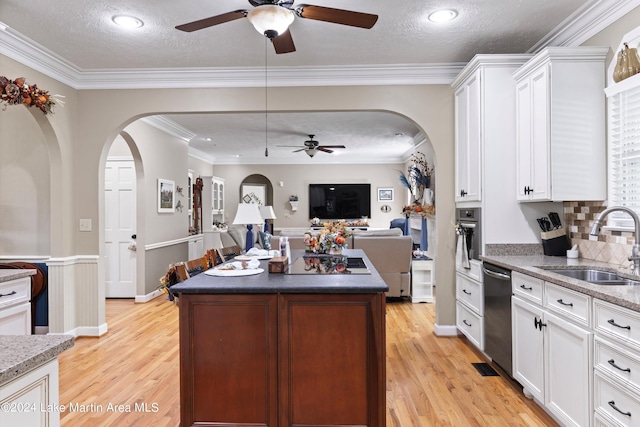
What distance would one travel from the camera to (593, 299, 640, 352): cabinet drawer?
62.4 inches

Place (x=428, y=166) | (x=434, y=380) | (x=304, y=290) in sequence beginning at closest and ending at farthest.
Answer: (x=304, y=290) < (x=434, y=380) < (x=428, y=166)

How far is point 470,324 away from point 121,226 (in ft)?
15.6

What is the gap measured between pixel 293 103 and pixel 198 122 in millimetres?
2640

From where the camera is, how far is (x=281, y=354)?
2.04 metres

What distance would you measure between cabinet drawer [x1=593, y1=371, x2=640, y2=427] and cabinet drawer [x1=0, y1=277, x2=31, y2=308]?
3395 millimetres

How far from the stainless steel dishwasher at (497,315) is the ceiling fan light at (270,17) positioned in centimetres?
223

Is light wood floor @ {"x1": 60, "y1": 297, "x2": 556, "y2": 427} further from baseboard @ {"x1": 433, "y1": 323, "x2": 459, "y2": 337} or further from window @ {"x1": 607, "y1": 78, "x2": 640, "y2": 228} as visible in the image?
window @ {"x1": 607, "y1": 78, "x2": 640, "y2": 228}

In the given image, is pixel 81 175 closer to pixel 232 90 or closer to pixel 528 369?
pixel 232 90

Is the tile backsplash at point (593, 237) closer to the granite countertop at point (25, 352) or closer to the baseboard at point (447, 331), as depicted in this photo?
the baseboard at point (447, 331)

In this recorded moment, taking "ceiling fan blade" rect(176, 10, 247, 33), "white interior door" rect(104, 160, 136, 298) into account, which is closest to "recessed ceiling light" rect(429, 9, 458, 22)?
"ceiling fan blade" rect(176, 10, 247, 33)

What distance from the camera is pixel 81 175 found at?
3961 millimetres

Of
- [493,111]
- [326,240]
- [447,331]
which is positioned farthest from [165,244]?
[493,111]

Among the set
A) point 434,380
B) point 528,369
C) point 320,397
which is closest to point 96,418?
point 320,397

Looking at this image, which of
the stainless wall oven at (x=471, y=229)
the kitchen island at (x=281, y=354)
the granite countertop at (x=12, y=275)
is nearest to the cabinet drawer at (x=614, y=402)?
the kitchen island at (x=281, y=354)
